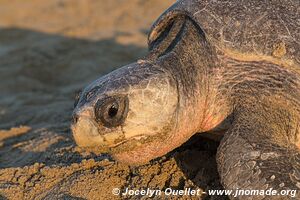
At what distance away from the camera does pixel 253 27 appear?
2.26 metres

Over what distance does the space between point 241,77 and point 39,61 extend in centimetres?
360

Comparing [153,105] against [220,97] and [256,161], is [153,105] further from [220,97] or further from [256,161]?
[256,161]

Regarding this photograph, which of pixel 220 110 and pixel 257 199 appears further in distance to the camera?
pixel 220 110

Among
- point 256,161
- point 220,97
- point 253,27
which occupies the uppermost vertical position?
point 253,27

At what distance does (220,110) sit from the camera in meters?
2.27

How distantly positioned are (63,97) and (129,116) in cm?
239

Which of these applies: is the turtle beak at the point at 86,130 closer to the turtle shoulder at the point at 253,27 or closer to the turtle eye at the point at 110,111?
the turtle eye at the point at 110,111

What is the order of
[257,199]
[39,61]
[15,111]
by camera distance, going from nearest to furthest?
[257,199], [15,111], [39,61]

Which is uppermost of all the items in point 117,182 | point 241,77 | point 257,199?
point 241,77

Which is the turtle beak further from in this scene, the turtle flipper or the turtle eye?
the turtle flipper

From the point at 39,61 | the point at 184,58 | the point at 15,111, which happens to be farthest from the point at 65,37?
the point at 184,58

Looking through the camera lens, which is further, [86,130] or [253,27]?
[253,27]

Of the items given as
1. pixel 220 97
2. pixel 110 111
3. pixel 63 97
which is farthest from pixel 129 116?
pixel 63 97

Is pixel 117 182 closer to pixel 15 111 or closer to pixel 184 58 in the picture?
pixel 184 58
